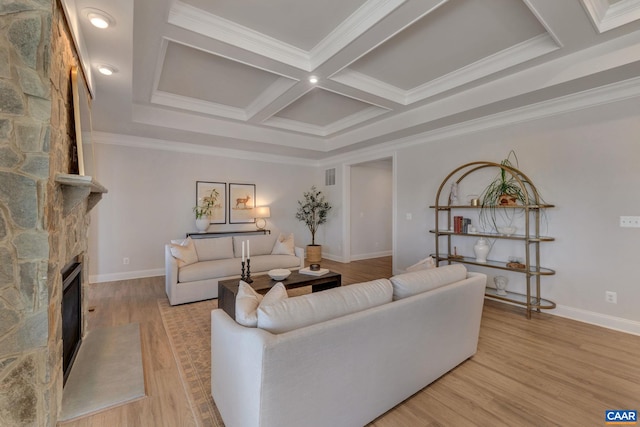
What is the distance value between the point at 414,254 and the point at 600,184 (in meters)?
2.52

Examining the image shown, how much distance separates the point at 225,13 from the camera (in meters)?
2.38

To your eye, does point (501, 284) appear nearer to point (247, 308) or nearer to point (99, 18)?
point (247, 308)

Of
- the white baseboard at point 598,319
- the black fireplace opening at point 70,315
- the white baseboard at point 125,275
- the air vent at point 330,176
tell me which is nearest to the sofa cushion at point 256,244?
the white baseboard at point 125,275

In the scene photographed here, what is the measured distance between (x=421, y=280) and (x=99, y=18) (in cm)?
289

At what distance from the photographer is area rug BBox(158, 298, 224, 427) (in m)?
1.79

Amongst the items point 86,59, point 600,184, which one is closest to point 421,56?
point 600,184

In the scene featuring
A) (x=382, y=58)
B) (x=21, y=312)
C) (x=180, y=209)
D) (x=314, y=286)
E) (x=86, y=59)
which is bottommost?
(x=314, y=286)

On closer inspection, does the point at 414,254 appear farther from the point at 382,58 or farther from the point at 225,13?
the point at 225,13

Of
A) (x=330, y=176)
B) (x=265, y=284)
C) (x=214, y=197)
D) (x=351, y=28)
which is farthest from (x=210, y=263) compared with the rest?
(x=330, y=176)

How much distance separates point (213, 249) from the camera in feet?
14.1

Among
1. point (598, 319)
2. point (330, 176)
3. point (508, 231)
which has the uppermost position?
point (330, 176)

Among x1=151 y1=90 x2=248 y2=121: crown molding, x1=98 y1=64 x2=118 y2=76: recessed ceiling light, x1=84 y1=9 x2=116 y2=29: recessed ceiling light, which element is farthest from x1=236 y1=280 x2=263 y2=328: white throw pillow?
x1=151 y1=90 x2=248 y2=121: crown molding

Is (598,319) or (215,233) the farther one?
(215,233)

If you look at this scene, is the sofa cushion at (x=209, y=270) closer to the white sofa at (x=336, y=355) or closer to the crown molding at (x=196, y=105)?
the white sofa at (x=336, y=355)
